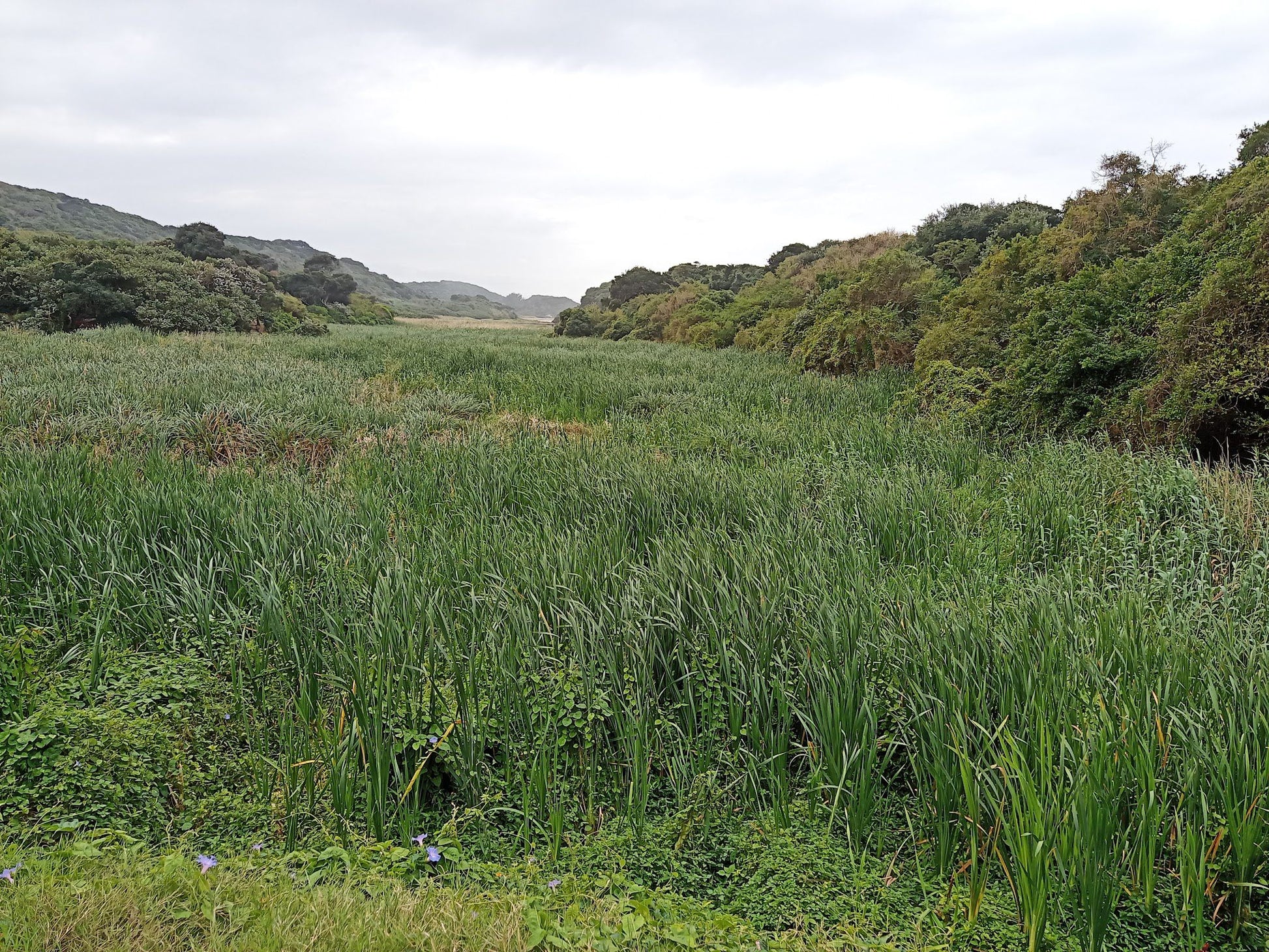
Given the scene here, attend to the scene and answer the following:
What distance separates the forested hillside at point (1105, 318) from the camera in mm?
5285

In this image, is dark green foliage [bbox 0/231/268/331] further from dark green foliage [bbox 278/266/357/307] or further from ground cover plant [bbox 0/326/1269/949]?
dark green foliage [bbox 278/266/357/307]

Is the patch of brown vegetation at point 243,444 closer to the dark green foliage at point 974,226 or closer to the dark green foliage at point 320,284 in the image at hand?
the dark green foliage at point 974,226

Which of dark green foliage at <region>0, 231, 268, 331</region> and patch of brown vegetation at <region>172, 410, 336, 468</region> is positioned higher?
dark green foliage at <region>0, 231, 268, 331</region>

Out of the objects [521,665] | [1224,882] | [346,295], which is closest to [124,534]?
[521,665]

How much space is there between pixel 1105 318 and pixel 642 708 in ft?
23.3

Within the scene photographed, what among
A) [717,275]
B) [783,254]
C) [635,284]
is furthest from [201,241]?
[783,254]

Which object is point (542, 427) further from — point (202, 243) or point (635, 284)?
point (202, 243)

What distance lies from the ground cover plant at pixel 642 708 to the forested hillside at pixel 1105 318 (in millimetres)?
1376

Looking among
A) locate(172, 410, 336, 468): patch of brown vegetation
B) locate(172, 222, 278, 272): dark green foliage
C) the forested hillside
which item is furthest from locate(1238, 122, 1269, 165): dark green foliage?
locate(172, 222, 278, 272): dark green foliage

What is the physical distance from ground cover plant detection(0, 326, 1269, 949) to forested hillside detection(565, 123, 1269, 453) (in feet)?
4.52

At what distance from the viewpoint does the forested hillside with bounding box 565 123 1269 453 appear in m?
5.29

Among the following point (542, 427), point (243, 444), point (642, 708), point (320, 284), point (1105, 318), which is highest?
point (320, 284)

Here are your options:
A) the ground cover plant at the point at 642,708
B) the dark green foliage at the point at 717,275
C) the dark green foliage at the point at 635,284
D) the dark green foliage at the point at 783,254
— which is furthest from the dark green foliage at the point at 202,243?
the ground cover plant at the point at 642,708

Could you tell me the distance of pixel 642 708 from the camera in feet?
7.86
